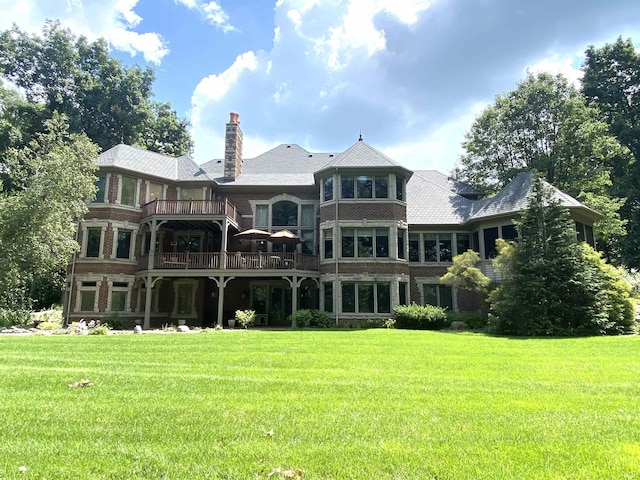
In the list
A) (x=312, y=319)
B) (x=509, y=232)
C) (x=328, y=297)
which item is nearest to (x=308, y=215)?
(x=328, y=297)

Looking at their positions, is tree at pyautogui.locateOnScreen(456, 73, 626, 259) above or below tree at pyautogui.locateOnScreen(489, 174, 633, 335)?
above

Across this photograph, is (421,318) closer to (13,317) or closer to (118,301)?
(118,301)

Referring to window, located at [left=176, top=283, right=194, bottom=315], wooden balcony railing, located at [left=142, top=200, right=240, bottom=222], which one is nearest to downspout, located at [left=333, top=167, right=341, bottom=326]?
wooden balcony railing, located at [left=142, top=200, right=240, bottom=222]

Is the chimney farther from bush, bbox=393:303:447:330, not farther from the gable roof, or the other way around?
the gable roof

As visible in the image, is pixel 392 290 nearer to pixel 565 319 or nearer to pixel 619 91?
pixel 565 319

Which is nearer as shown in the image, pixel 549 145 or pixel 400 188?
pixel 400 188

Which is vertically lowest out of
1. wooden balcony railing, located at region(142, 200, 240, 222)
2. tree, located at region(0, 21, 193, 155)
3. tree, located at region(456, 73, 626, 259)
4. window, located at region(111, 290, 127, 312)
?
window, located at region(111, 290, 127, 312)

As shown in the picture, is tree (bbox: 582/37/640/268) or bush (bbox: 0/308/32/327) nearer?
bush (bbox: 0/308/32/327)

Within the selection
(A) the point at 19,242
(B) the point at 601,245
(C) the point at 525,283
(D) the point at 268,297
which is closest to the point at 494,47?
(C) the point at 525,283

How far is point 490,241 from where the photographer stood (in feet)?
68.4

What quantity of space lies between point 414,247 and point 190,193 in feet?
42.0

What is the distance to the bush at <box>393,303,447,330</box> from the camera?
725 inches

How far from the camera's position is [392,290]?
20234 mm

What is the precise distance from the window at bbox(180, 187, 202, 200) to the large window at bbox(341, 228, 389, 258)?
8.52 metres
